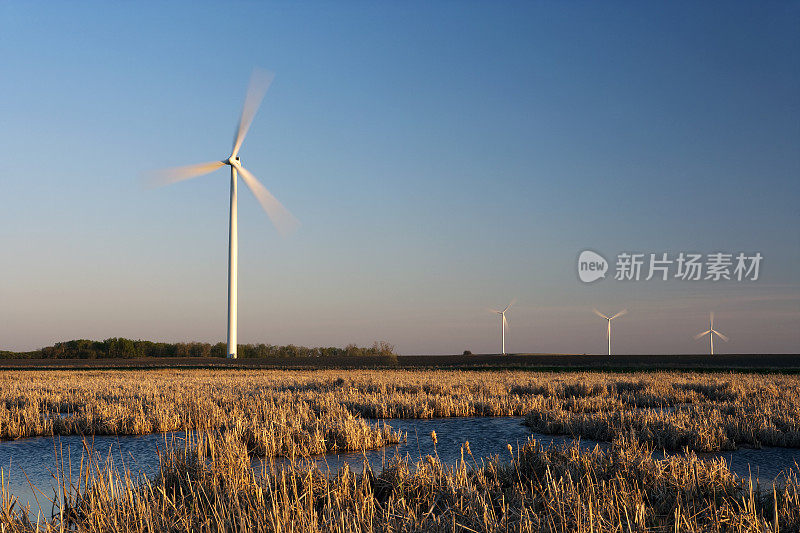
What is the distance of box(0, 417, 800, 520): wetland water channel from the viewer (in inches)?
414

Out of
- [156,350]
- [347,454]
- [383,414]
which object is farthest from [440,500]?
[156,350]

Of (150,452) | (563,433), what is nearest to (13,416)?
(150,452)

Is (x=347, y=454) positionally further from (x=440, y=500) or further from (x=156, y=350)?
(x=156, y=350)

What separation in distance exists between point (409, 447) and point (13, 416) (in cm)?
1107

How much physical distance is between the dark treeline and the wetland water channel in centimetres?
8431

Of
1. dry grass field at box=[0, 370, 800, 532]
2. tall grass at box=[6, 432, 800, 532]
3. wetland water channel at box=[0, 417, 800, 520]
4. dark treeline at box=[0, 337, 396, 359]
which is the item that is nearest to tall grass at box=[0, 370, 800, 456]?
dry grass field at box=[0, 370, 800, 532]

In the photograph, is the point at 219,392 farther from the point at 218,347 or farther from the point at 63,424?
the point at 218,347

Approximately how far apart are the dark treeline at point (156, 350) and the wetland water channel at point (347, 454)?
8431 cm

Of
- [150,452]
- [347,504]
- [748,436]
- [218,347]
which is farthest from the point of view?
[218,347]

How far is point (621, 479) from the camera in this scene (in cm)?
811

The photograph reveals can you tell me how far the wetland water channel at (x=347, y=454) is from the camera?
34.5ft

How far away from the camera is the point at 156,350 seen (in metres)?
110

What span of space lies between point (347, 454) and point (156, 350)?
10609 cm

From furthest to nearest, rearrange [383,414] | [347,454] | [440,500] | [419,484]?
[383,414] < [347,454] < [419,484] < [440,500]
